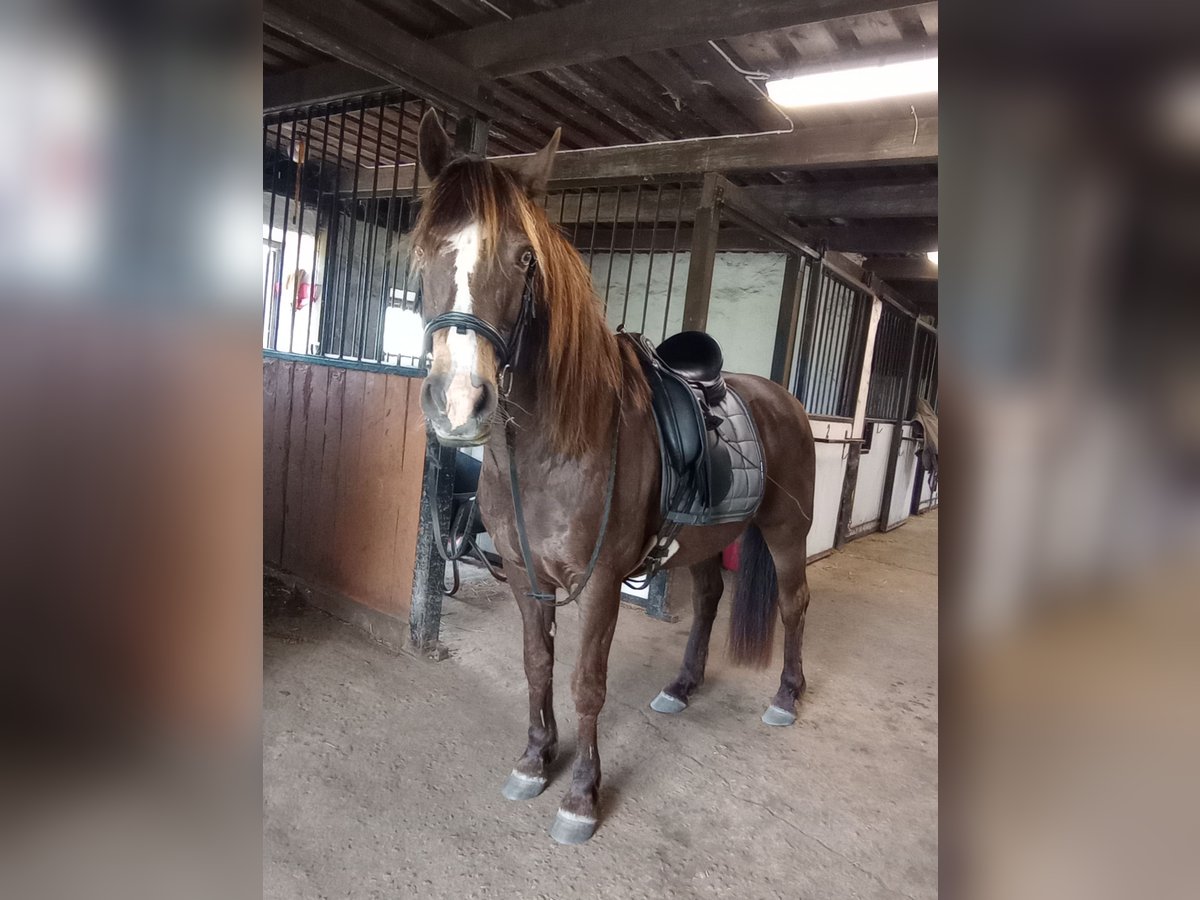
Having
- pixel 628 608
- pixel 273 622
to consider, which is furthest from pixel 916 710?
pixel 273 622

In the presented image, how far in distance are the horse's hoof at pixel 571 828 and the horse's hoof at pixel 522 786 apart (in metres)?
0.14

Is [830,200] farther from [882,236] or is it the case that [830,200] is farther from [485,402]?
[485,402]

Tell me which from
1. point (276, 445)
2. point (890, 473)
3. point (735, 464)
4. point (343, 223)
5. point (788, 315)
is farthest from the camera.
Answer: point (890, 473)

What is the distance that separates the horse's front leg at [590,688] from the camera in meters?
1.68

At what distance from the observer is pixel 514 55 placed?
8.27 feet

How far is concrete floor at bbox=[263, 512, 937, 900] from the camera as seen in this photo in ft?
5.03

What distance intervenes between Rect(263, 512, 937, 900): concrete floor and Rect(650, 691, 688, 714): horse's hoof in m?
0.03

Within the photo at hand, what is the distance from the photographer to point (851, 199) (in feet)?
13.0

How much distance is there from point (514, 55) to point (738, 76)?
1.00 m

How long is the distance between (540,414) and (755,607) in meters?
1.49
